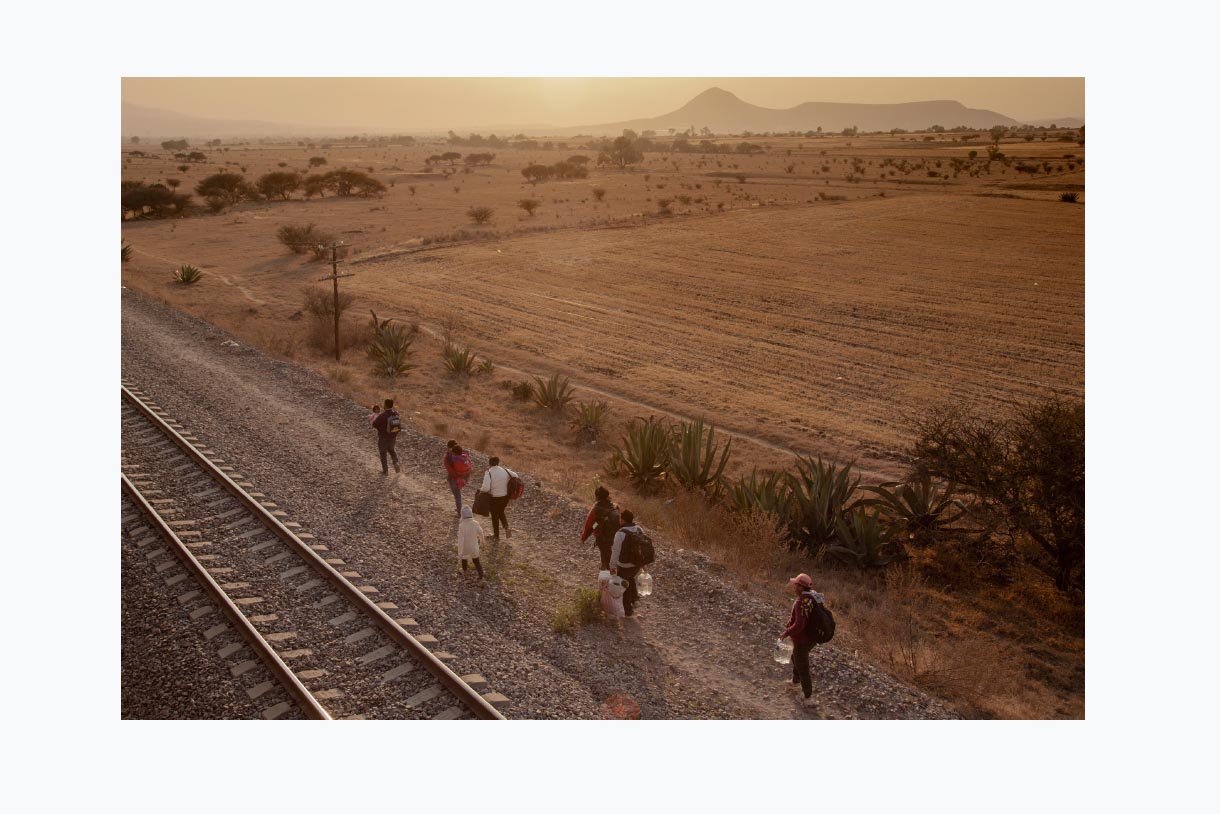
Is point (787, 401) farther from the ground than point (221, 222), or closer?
closer

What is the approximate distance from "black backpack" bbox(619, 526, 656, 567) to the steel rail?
3307 millimetres

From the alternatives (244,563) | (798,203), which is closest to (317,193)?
(798,203)

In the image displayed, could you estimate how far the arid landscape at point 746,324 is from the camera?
1198cm

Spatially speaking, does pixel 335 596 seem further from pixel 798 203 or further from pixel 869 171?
pixel 869 171

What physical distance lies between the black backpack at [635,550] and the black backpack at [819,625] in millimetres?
1949

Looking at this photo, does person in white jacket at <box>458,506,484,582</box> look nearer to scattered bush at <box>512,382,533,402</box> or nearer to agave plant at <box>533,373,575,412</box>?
agave plant at <box>533,373,575,412</box>

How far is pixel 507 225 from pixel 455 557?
4187cm

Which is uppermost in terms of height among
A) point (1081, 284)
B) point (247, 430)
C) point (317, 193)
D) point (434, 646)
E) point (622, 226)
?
point (317, 193)

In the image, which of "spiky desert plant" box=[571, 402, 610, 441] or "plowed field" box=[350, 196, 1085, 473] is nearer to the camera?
"spiky desert plant" box=[571, 402, 610, 441]

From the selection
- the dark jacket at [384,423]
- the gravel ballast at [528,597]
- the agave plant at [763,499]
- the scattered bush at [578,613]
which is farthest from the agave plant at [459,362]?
the scattered bush at [578,613]

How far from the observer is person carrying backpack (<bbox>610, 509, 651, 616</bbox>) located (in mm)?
9836

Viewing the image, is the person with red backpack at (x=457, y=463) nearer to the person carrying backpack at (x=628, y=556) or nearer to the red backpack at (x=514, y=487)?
the red backpack at (x=514, y=487)

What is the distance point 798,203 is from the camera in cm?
5812

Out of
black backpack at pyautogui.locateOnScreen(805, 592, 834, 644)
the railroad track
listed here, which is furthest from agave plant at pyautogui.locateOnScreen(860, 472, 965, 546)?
the railroad track
